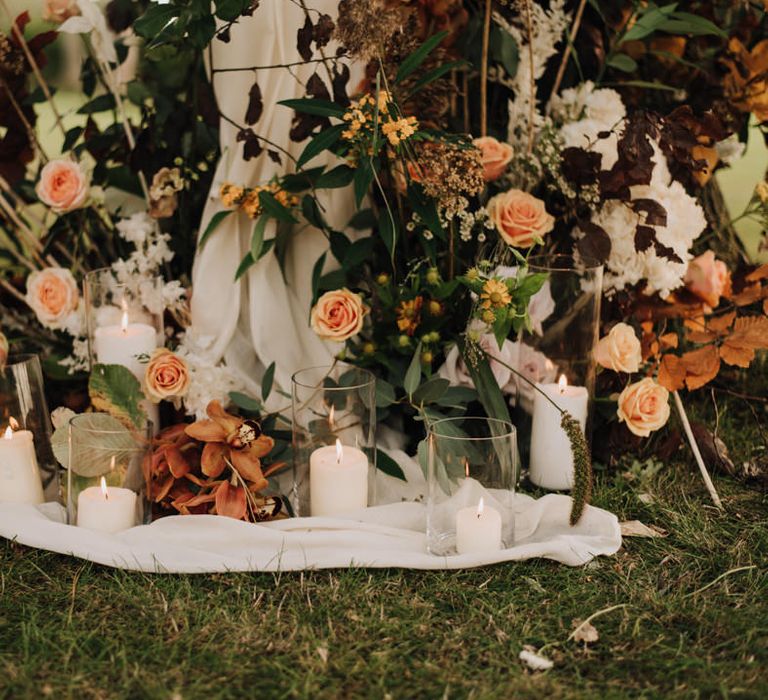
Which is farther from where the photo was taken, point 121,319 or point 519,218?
point 121,319

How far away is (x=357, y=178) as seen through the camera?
7.17ft

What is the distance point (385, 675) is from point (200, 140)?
164cm

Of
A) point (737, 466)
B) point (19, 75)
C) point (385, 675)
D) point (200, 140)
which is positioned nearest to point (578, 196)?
point (737, 466)

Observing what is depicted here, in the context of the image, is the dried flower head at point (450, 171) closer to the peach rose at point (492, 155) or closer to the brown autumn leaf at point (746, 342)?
the peach rose at point (492, 155)

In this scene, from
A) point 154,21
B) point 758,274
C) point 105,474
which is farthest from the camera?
point 758,274

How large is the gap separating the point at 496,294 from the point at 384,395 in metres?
0.39

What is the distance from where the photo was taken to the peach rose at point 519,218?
2.33 metres

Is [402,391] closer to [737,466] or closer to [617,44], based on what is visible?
[737,466]

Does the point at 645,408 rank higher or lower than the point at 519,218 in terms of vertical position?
lower

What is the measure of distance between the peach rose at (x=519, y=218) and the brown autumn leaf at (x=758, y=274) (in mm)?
610

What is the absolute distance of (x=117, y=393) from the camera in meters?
2.16

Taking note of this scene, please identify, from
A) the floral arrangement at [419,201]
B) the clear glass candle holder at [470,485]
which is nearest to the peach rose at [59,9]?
the floral arrangement at [419,201]

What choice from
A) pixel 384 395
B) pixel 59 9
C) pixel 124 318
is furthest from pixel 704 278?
pixel 59 9

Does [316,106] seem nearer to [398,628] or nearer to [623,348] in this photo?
[623,348]
